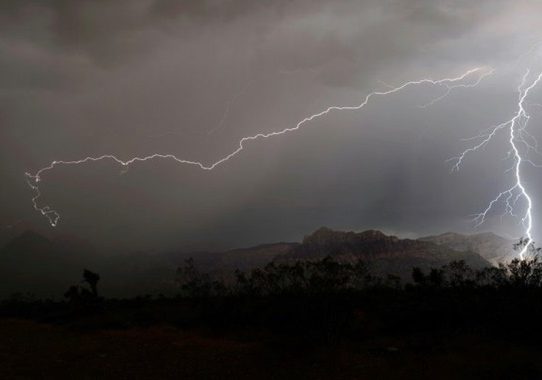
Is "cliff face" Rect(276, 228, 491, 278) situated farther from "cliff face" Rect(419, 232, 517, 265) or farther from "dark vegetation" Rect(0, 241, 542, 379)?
"dark vegetation" Rect(0, 241, 542, 379)

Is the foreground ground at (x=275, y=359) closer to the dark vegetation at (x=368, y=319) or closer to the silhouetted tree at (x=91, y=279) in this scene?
the dark vegetation at (x=368, y=319)

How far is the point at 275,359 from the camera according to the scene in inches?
370

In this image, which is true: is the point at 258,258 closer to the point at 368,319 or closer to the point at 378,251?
the point at 378,251

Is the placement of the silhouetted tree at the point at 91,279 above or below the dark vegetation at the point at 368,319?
above

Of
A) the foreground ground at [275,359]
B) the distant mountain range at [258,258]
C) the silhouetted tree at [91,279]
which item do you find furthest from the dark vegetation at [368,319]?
the distant mountain range at [258,258]

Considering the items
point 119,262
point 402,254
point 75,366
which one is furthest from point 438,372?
point 119,262

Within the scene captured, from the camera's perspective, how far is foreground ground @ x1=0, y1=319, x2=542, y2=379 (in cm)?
845

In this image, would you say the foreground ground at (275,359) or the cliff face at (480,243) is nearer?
the foreground ground at (275,359)

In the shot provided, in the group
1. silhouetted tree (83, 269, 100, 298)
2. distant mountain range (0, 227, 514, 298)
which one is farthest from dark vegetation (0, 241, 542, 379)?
distant mountain range (0, 227, 514, 298)

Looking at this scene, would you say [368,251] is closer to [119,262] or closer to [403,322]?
[119,262]

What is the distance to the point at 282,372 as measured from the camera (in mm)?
8672

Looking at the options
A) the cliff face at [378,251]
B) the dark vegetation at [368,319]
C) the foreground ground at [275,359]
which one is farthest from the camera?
the cliff face at [378,251]

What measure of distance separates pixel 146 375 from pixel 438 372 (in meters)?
5.25

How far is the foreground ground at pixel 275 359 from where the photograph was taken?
8453mm
